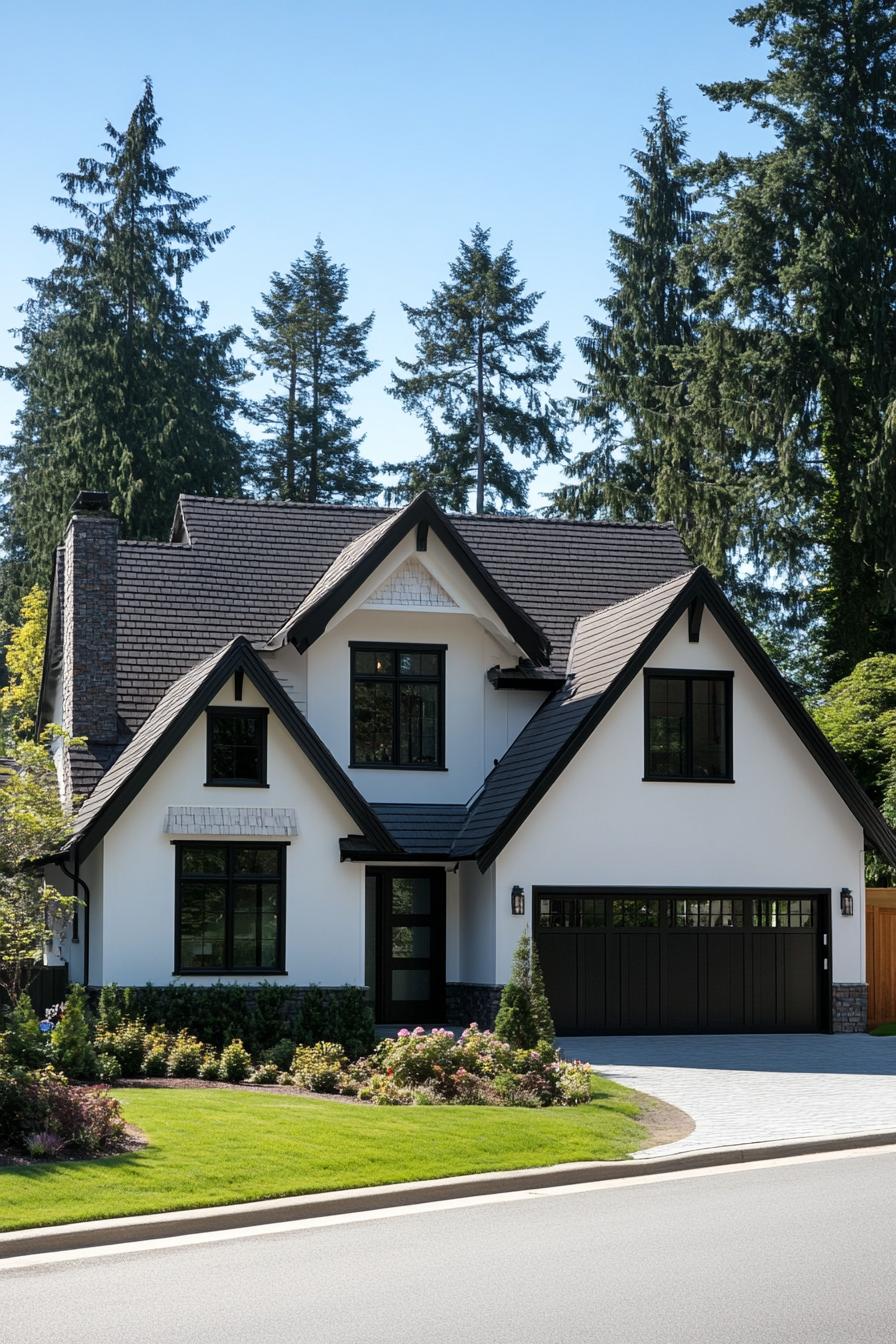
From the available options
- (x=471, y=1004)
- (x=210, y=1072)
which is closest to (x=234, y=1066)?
(x=210, y=1072)

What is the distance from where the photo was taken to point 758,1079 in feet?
61.4

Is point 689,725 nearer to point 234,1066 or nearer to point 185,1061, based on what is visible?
point 234,1066

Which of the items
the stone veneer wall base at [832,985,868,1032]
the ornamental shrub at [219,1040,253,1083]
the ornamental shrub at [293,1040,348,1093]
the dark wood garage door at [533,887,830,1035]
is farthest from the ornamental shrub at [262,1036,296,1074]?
the stone veneer wall base at [832,985,868,1032]

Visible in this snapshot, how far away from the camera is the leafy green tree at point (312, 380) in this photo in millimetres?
Result: 54125

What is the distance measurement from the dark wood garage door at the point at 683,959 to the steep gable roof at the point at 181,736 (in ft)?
10.8

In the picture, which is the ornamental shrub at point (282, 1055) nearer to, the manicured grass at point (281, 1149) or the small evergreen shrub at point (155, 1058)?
the small evergreen shrub at point (155, 1058)

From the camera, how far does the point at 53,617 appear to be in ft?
93.5

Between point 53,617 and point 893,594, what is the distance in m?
18.0

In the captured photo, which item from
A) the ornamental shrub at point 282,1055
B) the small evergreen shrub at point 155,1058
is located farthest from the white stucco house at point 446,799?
→ the small evergreen shrub at point 155,1058

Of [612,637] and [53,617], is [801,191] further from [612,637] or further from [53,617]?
[53,617]

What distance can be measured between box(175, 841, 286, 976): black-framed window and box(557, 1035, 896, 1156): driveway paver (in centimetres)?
421

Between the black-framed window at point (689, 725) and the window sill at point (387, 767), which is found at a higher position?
the black-framed window at point (689, 725)

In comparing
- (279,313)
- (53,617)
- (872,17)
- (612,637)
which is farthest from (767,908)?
(279,313)

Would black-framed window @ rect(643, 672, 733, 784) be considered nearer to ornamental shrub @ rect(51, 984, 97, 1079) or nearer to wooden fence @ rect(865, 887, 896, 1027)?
wooden fence @ rect(865, 887, 896, 1027)
